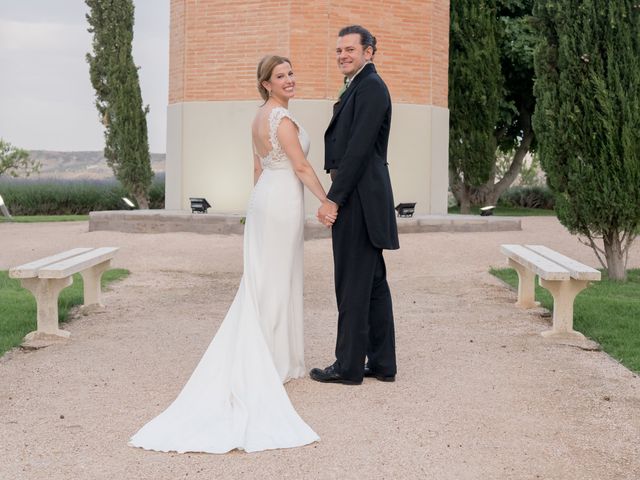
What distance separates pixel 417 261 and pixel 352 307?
7.26 metres

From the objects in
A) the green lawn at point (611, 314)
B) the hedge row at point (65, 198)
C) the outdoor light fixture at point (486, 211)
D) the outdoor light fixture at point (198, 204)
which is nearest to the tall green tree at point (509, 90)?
the outdoor light fixture at point (486, 211)

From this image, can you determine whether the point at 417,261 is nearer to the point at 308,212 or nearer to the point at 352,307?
the point at 308,212

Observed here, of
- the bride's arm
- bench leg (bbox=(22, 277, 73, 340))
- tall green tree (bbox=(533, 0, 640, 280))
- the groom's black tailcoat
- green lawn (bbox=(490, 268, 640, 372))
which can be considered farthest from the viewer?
tall green tree (bbox=(533, 0, 640, 280))

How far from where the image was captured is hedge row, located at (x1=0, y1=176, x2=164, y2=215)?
88.5 feet

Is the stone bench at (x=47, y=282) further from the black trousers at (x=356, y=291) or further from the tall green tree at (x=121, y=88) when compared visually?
the tall green tree at (x=121, y=88)

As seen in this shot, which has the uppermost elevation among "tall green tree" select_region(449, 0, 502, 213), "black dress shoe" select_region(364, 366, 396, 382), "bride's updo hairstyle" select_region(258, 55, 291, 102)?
"tall green tree" select_region(449, 0, 502, 213)

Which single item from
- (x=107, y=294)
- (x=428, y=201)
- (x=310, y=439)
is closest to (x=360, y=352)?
(x=310, y=439)

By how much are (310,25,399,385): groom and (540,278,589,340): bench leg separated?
7.34 feet

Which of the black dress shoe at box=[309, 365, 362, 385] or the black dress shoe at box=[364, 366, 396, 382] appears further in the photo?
the black dress shoe at box=[364, 366, 396, 382]

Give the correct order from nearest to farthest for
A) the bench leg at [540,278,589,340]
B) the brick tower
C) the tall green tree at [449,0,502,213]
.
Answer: the bench leg at [540,278,589,340] < the brick tower < the tall green tree at [449,0,502,213]

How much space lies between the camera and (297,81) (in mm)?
17156

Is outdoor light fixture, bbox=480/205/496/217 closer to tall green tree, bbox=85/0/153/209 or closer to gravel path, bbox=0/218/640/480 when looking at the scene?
gravel path, bbox=0/218/640/480

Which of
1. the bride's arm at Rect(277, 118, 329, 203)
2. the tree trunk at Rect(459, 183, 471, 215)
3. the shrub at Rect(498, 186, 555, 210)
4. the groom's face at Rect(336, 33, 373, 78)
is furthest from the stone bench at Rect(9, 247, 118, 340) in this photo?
the shrub at Rect(498, 186, 555, 210)

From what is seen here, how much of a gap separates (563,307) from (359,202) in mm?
2717
